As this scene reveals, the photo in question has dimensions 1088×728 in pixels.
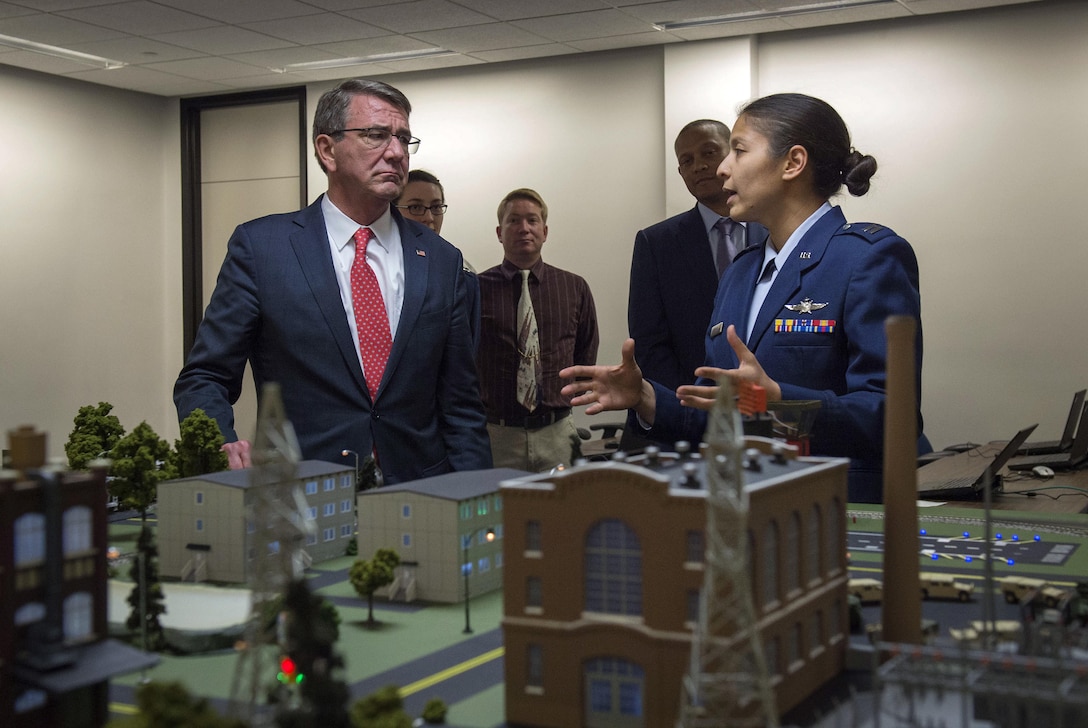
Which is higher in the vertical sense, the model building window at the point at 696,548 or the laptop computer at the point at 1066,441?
the model building window at the point at 696,548

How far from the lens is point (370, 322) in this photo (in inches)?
174

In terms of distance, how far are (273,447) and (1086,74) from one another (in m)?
10.0

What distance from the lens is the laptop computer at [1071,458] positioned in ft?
24.2

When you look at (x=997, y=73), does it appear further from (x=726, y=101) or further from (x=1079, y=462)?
(x=1079, y=462)

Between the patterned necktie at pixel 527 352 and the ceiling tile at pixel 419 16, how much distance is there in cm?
362

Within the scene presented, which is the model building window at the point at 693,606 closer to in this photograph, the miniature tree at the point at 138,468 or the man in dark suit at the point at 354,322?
the miniature tree at the point at 138,468

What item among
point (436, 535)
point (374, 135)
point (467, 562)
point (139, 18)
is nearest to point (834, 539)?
point (467, 562)

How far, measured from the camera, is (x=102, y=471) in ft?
6.36

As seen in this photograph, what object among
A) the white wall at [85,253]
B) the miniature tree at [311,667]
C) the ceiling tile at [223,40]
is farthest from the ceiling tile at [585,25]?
the miniature tree at [311,667]

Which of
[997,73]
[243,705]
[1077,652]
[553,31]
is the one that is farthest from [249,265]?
[997,73]

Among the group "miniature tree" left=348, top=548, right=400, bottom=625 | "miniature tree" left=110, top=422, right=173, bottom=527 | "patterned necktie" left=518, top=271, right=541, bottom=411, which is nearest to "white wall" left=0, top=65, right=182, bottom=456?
"patterned necktie" left=518, top=271, right=541, bottom=411

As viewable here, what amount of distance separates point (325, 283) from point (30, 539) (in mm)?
2572

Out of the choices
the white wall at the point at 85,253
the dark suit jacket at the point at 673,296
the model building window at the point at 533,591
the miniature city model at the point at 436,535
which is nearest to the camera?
the model building window at the point at 533,591

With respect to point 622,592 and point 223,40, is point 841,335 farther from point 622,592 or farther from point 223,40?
point 223,40
